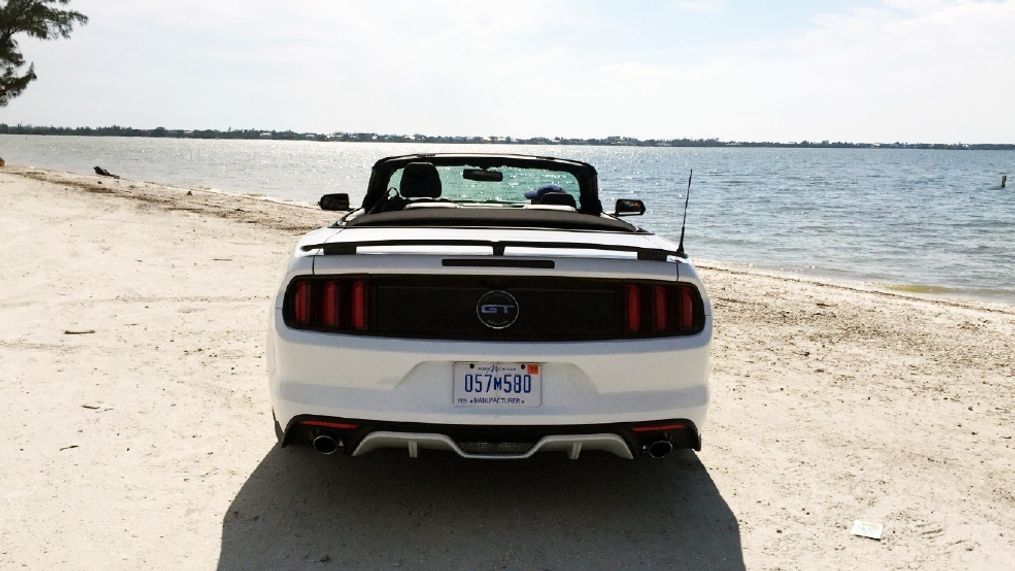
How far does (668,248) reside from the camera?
11.3ft

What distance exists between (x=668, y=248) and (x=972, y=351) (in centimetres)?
531

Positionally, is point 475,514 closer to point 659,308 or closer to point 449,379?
point 449,379

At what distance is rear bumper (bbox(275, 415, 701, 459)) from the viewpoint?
310 centimetres

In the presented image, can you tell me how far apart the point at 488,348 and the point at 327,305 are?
67 cm

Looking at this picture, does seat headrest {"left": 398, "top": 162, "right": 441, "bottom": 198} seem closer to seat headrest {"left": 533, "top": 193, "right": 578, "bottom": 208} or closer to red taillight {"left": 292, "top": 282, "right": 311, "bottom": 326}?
seat headrest {"left": 533, "top": 193, "right": 578, "bottom": 208}

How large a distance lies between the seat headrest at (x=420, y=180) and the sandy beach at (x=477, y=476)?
5.34 ft

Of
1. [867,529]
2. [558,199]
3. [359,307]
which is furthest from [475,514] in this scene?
[558,199]

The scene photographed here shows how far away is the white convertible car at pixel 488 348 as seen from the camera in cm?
310

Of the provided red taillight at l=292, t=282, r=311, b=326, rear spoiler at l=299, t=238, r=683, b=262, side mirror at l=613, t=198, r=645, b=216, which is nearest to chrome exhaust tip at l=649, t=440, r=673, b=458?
rear spoiler at l=299, t=238, r=683, b=262

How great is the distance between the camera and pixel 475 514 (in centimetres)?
348

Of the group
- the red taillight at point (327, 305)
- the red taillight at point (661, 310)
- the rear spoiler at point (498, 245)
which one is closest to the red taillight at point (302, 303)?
the red taillight at point (327, 305)

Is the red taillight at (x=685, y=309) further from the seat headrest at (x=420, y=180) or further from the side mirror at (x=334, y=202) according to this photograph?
the side mirror at (x=334, y=202)

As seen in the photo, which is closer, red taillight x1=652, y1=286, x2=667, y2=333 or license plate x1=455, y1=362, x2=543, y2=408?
license plate x1=455, y1=362, x2=543, y2=408

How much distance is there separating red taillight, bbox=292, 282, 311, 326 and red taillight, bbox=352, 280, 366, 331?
19 cm
